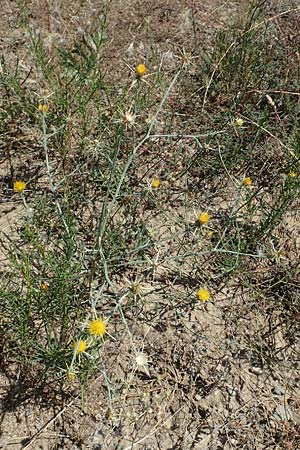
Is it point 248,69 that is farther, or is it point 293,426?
point 248,69

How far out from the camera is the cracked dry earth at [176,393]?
1.83 meters

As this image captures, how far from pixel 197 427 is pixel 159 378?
0.22 m

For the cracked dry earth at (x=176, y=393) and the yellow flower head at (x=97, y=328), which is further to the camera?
the cracked dry earth at (x=176, y=393)

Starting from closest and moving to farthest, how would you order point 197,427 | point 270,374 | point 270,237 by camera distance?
point 197,427, point 270,374, point 270,237

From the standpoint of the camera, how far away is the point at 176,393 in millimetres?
1967

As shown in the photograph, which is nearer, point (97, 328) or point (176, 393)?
point (97, 328)

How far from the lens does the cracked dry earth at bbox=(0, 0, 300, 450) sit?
183cm

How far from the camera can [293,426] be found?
1.94 m

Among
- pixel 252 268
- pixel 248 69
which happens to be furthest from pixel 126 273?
pixel 248 69

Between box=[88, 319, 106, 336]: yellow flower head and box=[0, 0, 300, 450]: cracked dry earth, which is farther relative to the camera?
box=[0, 0, 300, 450]: cracked dry earth

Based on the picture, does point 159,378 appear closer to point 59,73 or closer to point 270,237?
point 270,237

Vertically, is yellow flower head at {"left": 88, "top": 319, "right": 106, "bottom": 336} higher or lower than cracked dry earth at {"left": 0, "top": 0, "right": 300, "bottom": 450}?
higher

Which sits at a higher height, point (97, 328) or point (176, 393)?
point (97, 328)

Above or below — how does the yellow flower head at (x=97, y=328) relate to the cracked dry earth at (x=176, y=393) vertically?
above
